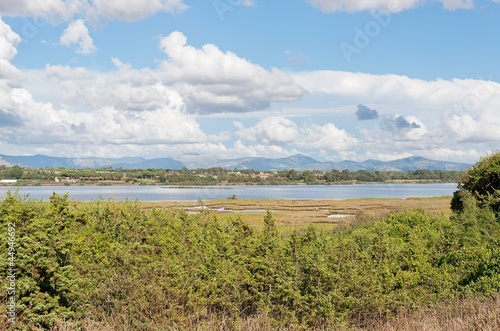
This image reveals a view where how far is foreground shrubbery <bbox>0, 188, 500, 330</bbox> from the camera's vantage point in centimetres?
896

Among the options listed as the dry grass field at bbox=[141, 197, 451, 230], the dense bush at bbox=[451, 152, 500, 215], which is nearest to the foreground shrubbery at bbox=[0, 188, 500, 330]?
the dense bush at bbox=[451, 152, 500, 215]

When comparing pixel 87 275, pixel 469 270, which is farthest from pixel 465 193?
pixel 87 275

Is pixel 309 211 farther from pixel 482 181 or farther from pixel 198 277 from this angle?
pixel 198 277

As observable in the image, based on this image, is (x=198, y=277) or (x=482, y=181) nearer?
(x=198, y=277)

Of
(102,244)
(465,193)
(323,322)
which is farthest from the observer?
(465,193)

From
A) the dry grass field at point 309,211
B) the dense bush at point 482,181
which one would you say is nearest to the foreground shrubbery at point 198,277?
the dense bush at point 482,181

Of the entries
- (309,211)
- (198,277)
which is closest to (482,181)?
(198,277)

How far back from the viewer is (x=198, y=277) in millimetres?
11203

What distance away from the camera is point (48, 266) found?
29.5 feet

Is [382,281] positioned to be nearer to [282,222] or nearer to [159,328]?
[159,328]

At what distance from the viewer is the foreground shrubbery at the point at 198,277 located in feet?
29.4

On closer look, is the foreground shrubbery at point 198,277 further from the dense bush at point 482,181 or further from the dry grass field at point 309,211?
the dry grass field at point 309,211

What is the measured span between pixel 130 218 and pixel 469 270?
36.9ft

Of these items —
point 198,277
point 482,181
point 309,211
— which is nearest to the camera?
point 198,277
